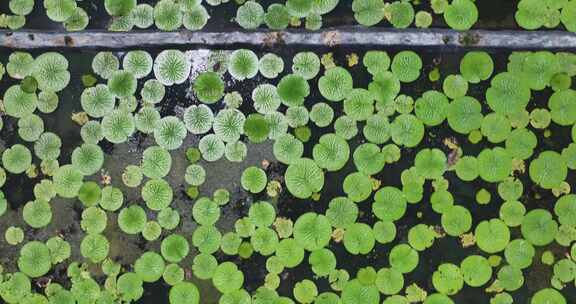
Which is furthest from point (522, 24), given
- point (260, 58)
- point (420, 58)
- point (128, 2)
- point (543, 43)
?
point (128, 2)

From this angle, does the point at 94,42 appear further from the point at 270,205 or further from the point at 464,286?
the point at 464,286

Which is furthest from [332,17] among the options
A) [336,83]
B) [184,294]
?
[184,294]

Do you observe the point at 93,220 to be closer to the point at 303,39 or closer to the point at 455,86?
the point at 303,39

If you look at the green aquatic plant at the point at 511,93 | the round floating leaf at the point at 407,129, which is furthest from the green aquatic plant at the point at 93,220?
the green aquatic plant at the point at 511,93

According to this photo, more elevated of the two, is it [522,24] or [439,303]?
[522,24]

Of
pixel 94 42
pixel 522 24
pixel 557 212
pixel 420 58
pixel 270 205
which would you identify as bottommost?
pixel 270 205

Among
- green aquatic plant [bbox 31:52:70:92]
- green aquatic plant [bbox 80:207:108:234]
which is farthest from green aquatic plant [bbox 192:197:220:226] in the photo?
green aquatic plant [bbox 31:52:70:92]
